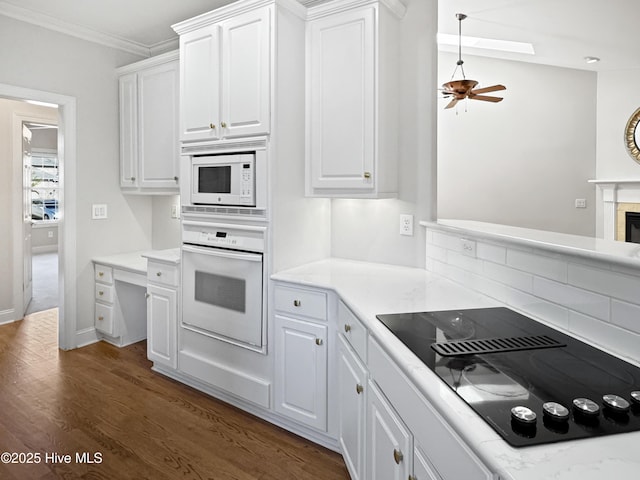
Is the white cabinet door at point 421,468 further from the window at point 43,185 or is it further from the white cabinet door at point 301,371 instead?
the window at point 43,185

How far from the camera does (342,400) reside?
200cm

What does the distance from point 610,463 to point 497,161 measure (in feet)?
4.06

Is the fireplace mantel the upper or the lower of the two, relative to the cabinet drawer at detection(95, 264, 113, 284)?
upper

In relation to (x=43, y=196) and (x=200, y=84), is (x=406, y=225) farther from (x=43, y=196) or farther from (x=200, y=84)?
(x=43, y=196)

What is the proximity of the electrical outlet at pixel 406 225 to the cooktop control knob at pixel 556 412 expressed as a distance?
1.70 metres

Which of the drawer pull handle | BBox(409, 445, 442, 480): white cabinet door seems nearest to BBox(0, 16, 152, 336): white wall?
the drawer pull handle

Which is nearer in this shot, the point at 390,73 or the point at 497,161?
the point at 497,161

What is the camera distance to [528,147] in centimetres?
152

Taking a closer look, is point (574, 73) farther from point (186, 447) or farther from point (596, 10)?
point (186, 447)

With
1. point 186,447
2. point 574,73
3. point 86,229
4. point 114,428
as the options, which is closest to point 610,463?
point 574,73

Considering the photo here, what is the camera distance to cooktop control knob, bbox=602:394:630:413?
858mm

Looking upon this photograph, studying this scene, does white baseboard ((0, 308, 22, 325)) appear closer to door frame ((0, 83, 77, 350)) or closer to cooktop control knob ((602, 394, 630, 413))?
door frame ((0, 83, 77, 350))

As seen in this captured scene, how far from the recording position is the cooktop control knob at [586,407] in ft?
2.75

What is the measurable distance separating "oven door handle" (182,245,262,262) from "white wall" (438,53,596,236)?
1.17 metres
